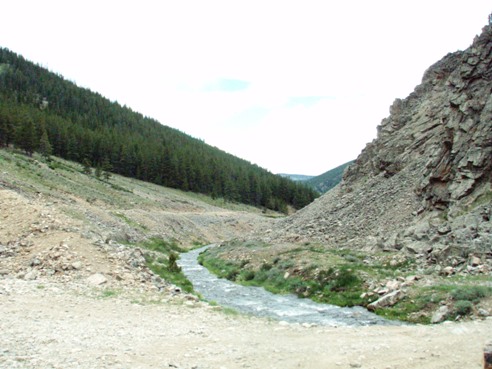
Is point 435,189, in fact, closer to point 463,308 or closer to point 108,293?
point 463,308

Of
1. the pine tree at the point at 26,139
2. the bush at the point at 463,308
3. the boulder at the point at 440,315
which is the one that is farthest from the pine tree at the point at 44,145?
the bush at the point at 463,308

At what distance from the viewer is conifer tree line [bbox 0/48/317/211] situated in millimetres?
98800

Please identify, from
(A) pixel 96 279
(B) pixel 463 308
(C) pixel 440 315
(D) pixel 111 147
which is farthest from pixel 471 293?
(D) pixel 111 147

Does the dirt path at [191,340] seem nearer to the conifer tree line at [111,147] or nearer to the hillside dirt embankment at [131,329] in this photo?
the hillside dirt embankment at [131,329]

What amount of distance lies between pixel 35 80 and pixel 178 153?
3953 inches

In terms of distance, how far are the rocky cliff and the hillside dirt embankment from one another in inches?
459

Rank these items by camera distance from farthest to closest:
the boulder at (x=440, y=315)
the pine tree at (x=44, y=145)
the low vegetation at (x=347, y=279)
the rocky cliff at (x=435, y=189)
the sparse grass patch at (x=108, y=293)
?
the pine tree at (x=44, y=145) < the rocky cliff at (x=435, y=189) < the sparse grass patch at (x=108, y=293) < the low vegetation at (x=347, y=279) < the boulder at (x=440, y=315)

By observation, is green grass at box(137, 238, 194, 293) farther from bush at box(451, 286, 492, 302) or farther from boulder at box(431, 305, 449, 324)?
bush at box(451, 286, 492, 302)

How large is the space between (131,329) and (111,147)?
11448cm

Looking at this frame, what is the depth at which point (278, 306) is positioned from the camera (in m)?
A: 21.0

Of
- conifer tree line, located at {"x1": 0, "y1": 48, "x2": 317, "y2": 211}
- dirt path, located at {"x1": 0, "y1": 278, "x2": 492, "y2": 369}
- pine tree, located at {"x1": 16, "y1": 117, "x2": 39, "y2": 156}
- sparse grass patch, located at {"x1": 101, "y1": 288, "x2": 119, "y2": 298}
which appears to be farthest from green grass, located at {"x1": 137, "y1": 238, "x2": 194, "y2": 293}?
conifer tree line, located at {"x1": 0, "y1": 48, "x2": 317, "y2": 211}

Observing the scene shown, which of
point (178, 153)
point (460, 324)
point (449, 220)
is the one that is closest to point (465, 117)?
point (449, 220)

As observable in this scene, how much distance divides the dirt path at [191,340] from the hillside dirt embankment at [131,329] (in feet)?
0.10

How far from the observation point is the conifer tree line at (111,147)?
98800 millimetres
